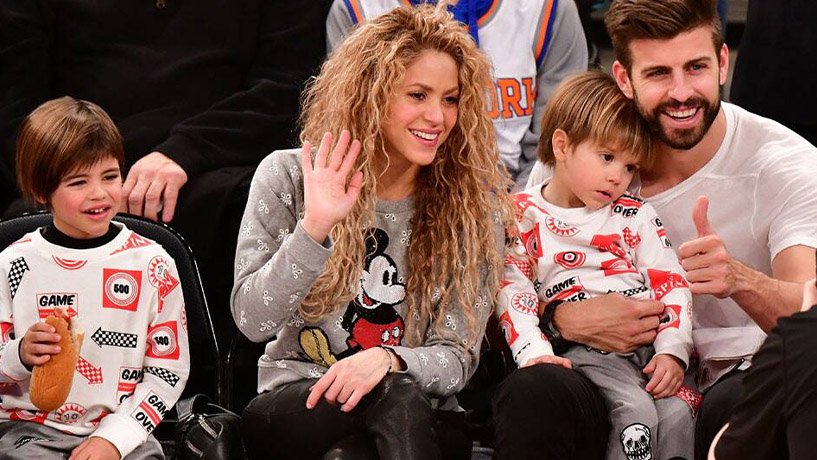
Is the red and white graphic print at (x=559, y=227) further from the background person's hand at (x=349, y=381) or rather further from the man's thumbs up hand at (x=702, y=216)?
the background person's hand at (x=349, y=381)

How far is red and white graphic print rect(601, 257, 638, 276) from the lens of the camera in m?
2.97

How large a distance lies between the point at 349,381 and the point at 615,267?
30.2 inches

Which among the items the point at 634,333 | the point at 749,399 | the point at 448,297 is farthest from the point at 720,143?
the point at 749,399

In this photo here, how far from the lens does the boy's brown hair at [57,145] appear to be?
2.72 metres

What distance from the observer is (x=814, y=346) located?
177 centimetres

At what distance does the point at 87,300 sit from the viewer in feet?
9.01

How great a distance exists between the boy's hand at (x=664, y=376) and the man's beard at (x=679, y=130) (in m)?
0.53

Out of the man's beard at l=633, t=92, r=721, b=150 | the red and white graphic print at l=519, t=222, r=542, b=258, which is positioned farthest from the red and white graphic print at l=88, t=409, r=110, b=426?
the man's beard at l=633, t=92, r=721, b=150

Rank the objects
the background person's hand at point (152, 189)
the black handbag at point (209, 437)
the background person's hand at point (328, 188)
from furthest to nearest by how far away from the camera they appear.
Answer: the background person's hand at point (152, 189) → the black handbag at point (209, 437) → the background person's hand at point (328, 188)

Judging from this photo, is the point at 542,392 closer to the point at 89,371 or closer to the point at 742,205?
the point at 742,205

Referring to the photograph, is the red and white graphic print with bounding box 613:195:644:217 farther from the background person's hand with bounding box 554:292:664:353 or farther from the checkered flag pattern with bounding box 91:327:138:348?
the checkered flag pattern with bounding box 91:327:138:348

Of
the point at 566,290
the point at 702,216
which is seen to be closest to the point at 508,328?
the point at 566,290

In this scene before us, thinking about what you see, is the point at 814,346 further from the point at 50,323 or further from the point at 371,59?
the point at 50,323

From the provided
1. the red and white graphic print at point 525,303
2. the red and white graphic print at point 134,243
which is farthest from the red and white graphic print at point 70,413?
the red and white graphic print at point 525,303
